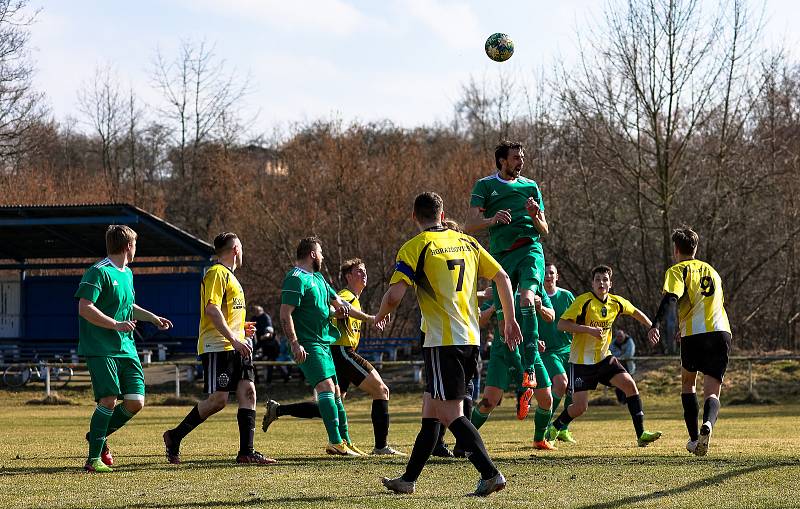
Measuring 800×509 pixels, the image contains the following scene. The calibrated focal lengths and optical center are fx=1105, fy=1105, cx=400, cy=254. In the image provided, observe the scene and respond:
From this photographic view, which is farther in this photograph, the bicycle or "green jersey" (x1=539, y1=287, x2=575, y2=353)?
the bicycle

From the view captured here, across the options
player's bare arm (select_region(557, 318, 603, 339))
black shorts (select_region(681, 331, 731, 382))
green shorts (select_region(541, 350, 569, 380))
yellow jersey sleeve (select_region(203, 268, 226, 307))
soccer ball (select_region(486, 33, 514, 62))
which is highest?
soccer ball (select_region(486, 33, 514, 62))

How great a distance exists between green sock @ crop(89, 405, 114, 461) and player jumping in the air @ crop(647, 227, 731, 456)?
4779 millimetres

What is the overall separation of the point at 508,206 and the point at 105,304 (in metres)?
3.59

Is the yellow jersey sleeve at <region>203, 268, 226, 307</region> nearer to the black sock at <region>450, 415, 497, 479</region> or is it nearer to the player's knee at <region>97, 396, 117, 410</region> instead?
the player's knee at <region>97, 396, 117, 410</region>

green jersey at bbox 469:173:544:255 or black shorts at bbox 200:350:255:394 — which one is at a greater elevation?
green jersey at bbox 469:173:544:255

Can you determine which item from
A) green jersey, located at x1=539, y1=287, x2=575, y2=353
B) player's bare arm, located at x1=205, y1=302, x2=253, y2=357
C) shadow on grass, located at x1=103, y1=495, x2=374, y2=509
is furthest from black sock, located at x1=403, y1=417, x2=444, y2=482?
green jersey, located at x1=539, y1=287, x2=575, y2=353

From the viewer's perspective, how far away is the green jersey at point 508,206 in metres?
9.92

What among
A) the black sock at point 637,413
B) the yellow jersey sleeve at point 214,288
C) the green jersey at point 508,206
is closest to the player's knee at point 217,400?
the yellow jersey sleeve at point 214,288

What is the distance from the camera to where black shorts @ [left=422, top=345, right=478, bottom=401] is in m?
7.11

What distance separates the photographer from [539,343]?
10.8 meters

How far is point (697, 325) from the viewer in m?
10.0

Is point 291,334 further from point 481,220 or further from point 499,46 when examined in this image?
point 499,46

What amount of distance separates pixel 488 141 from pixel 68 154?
22.1 metres

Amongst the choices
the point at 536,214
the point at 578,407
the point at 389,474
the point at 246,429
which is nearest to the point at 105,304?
the point at 246,429
